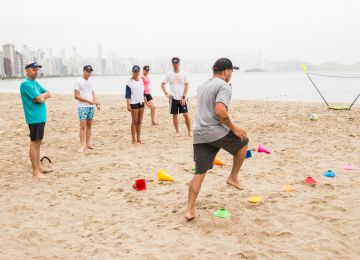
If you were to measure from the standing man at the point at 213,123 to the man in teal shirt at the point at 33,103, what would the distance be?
2.89 m

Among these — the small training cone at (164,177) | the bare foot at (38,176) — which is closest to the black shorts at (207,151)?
the small training cone at (164,177)

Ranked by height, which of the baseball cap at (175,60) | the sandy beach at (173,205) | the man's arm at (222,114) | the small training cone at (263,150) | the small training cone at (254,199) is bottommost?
the sandy beach at (173,205)

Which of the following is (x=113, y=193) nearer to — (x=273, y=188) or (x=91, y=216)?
(x=91, y=216)

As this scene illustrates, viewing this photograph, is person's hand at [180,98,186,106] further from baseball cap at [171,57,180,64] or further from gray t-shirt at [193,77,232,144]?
gray t-shirt at [193,77,232,144]

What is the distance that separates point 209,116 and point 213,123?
0.09 m

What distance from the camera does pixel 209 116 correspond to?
3812 mm

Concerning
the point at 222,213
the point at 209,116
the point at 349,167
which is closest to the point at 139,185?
the point at 222,213

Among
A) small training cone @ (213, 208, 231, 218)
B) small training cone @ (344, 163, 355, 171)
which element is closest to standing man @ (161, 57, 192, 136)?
small training cone @ (344, 163, 355, 171)

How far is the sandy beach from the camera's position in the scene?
11.5 feet

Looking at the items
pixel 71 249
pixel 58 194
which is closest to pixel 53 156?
pixel 58 194

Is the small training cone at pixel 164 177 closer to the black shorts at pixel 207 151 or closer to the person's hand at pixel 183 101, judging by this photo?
the black shorts at pixel 207 151

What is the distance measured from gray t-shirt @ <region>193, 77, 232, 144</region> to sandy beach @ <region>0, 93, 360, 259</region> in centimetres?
97

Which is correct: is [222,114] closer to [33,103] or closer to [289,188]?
[289,188]

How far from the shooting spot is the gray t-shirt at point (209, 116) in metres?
3.73
